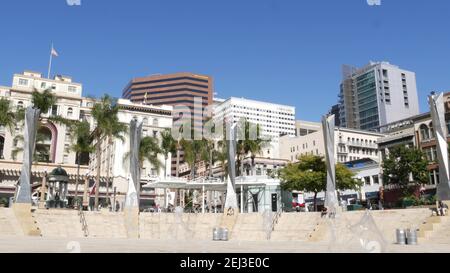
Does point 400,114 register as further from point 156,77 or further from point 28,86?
point 28,86

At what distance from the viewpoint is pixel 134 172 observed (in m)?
37.2

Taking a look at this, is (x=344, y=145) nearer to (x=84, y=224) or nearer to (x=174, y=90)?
(x=84, y=224)

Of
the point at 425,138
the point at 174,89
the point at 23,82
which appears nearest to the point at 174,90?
the point at 174,89

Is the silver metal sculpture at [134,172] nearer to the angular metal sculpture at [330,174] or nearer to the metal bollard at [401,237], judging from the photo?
the angular metal sculpture at [330,174]

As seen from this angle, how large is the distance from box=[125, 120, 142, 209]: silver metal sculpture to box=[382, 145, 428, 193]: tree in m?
33.9

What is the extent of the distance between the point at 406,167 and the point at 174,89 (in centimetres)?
12536

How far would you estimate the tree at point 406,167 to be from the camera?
52594 millimetres

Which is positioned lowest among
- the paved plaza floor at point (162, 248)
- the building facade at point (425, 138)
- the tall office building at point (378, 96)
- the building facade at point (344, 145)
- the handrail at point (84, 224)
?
the paved plaza floor at point (162, 248)

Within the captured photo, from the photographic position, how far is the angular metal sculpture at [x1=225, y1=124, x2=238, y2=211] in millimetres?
37916

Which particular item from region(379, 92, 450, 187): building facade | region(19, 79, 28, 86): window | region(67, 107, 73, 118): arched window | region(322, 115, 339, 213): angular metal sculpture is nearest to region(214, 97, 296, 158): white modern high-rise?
region(67, 107, 73, 118): arched window

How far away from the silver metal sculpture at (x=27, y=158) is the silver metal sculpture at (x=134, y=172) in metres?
7.84

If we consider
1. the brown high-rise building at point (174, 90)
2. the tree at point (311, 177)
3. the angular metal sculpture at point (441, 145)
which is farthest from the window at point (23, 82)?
the angular metal sculpture at point (441, 145)

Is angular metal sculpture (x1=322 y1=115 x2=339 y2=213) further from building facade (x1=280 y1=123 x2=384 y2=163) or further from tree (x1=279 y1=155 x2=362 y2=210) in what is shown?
building facade (x1=280 y1=123 x2=384 y2=163)
